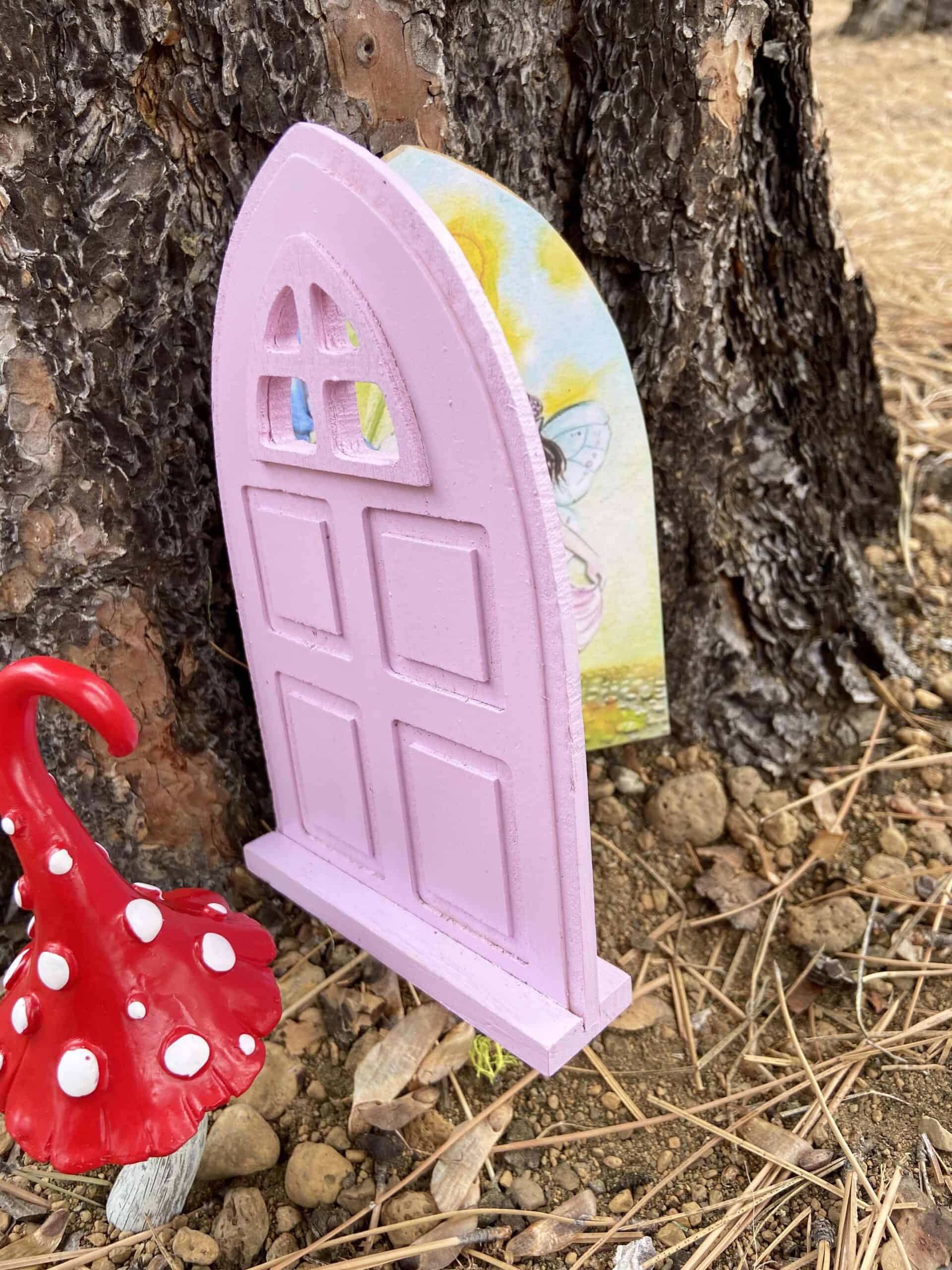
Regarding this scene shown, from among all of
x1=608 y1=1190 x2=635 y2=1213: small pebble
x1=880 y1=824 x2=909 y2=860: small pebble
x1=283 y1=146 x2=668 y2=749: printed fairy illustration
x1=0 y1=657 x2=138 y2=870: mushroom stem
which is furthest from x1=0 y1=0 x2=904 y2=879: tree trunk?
x1=608 y1=1190 x2=635 y2=1213: small pebble

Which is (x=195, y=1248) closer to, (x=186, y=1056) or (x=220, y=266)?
(x=186, y=1056)

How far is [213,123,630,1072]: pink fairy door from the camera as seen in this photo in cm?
74

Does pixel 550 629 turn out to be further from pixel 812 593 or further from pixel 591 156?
pixel 812 593

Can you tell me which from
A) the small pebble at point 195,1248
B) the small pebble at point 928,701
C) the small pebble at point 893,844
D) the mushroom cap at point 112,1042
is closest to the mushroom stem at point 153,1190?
the small pebble at point 195,1248

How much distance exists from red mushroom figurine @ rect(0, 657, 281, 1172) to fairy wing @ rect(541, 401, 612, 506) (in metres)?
0.62

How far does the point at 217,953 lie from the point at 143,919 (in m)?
0.08

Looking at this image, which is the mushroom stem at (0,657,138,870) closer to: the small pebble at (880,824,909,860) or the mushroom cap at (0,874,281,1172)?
the mushroom cap at (0,874,281,1172)

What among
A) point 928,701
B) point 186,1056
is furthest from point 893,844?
point 186,1056

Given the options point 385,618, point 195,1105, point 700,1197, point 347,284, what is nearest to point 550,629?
point 385,618

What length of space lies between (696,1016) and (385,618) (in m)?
0.63

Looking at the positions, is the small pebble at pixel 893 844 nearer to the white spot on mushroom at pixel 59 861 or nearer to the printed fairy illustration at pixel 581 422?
the printed fairy illustration at pixel 581 422

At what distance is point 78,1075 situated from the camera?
82 cm

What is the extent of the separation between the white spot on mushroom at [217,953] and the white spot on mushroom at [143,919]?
0.05 m

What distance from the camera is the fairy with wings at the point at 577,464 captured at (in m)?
1.21
